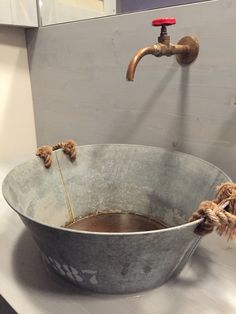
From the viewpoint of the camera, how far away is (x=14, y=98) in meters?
1.21

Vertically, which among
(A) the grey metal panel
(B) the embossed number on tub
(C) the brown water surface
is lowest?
(C) the brown water surface

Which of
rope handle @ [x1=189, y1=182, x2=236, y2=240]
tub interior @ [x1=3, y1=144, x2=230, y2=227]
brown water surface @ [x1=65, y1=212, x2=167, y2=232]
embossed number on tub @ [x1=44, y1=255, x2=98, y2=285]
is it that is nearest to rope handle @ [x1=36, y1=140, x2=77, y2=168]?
tub interior @ [x1=3, y1=144, x2=230, y2=227]

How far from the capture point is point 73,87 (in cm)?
105

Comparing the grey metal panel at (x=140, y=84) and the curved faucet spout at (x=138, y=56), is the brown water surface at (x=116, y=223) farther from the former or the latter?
the curved faucet spout at (x=138, y=56)

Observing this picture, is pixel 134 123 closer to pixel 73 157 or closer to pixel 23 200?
pixel 73 157

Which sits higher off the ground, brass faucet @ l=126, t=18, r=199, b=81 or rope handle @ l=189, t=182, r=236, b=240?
brass faucet @ l=126, t=18, r=199, b=81

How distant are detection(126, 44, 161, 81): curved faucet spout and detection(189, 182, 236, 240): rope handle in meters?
0.29

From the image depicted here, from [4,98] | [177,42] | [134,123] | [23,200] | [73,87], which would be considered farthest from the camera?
[4,98]

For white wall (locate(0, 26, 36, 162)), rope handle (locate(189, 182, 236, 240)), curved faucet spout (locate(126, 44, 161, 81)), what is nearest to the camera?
rope handle (locate(189, 182, 236, 240))

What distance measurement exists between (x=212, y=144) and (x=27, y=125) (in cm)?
85

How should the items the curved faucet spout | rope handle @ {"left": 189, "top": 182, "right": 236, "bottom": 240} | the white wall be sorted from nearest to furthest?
rope handle @ {"left": 189, "top": 182, "right": 236, "bottom": 240}, the curved faucet spout, the white wall

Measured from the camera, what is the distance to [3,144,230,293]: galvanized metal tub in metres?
0.39

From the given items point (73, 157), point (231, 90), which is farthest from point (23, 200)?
point (231, 90)

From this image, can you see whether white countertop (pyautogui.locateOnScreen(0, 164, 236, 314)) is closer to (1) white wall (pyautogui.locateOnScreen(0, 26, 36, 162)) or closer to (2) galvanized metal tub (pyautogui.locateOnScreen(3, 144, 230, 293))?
(2) galvanized metal tub (pyautogui.locateOnScreen(3, 144, 230, 293))
